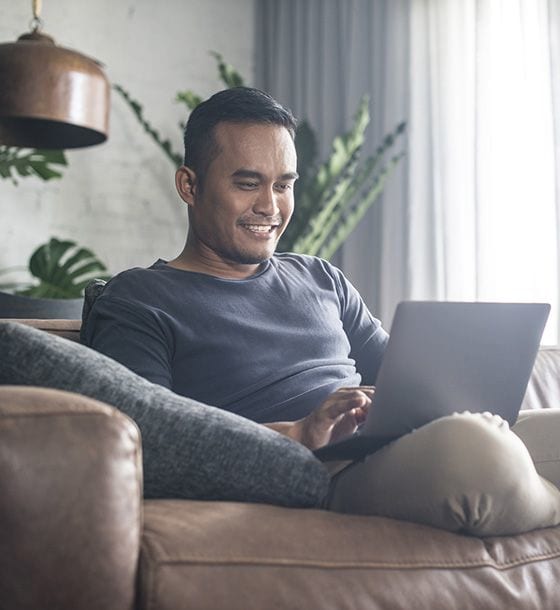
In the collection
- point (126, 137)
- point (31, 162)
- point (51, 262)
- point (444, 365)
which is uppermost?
point (126, 137)

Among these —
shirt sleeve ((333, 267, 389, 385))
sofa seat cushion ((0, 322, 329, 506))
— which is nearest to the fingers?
sofa seat cushion ((0, 322, 329, 506))

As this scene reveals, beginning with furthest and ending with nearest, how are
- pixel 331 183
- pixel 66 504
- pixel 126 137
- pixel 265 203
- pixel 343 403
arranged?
pixel 126 137 → pixel 331 183 → pixel 265 203 → pixel 343 403 → pixel 66 504

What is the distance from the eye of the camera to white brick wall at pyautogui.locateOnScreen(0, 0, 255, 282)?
3.81 m

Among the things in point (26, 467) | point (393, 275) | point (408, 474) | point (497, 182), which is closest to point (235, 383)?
point (408, 474)

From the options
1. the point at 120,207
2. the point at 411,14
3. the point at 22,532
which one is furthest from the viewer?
the point at 120,207

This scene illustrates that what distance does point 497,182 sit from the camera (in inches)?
131

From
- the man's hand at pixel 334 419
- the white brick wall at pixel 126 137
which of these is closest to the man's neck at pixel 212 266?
the man's hand at pixel 334 419

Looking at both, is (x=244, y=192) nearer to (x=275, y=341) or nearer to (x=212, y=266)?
(x=212, y=266)

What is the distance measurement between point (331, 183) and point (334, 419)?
7.60 ft

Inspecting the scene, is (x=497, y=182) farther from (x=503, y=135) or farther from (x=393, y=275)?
(x=393, y=275)

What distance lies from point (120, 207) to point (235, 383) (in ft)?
8.36

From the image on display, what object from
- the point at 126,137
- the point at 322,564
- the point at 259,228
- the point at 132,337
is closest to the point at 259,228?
the point at 259,228

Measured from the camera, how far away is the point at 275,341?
171cm

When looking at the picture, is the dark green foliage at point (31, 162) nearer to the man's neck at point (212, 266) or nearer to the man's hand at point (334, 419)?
the man's neck at point (212, 266)
